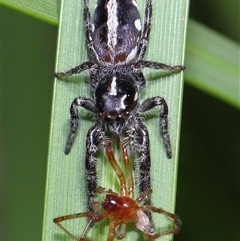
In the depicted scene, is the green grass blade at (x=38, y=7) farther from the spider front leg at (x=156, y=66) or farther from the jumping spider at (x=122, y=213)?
the jumping spider at (x=122, y=213)

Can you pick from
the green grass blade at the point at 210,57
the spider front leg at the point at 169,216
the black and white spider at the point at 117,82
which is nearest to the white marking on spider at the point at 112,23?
the black and white spider at the point at 117,82

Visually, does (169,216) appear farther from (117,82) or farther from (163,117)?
(117,82)

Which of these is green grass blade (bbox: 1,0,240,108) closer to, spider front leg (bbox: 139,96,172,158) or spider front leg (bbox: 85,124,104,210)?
spider front leg (bbox: 139,96,172,158)

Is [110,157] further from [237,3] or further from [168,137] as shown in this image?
[237,3]

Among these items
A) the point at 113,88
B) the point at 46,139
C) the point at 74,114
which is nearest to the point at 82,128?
the point at 74,114

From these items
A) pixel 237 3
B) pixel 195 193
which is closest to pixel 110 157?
pixel 195 193
